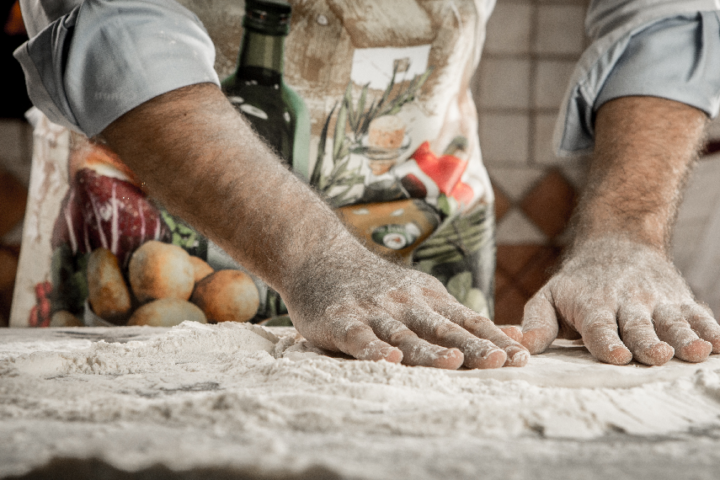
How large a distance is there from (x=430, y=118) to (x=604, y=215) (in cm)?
30

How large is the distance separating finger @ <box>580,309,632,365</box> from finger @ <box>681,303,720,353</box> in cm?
7

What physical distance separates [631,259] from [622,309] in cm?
9

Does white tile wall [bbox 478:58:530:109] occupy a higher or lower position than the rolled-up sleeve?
lower

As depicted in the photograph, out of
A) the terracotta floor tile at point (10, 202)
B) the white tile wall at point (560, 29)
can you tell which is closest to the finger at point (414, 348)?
the terracotta floor tile at point (10, 202)

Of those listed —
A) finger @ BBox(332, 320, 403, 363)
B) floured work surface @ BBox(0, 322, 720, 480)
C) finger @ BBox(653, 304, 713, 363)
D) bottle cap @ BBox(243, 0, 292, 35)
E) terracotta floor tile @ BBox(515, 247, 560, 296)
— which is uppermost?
bottle cap @ BBox(243, 0, 292, 35)

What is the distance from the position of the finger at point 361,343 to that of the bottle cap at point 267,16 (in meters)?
0.50

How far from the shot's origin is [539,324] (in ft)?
1.74

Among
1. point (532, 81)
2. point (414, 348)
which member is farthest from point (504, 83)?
point (414, 348)

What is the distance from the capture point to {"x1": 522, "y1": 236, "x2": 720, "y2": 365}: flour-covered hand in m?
0.45

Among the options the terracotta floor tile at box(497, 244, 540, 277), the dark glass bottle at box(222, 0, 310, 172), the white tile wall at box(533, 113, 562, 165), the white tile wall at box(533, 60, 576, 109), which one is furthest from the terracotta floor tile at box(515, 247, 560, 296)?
the dark glass bottle at box(222, 0, 310, 172)

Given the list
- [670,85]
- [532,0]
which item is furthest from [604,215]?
[532,0]

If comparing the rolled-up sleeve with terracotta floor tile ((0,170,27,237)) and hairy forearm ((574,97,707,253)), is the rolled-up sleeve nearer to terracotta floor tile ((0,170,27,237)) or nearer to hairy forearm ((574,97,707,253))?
hairy forearm ((574,97,707,253))

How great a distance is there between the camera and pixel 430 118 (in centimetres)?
83

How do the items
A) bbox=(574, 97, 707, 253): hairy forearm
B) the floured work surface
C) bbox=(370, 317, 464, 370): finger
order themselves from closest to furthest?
the floured work surface < bbox=(370, 317, 464, 370): finger < bbox=(574, 97, 707, 253): hairy forearm
